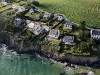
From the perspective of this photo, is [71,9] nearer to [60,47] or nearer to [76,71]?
[60,47]

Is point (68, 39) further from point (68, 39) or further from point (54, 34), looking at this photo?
point (54, 34)

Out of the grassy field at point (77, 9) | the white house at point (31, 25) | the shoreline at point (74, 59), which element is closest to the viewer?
the shoreline at point (74, 59)

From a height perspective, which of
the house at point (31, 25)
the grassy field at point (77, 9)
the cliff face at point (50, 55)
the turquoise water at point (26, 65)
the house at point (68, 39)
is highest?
the grassy field at point (77, 9)

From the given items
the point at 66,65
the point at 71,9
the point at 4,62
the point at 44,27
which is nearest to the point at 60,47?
the point at 66,65

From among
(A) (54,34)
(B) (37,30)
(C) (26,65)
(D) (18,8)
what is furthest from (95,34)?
(D) (18,8)

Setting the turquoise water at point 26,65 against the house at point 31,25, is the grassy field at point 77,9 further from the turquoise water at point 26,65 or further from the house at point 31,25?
the turquoise water at point 26,65

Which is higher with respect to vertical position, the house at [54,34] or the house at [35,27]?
the house at [35,27]

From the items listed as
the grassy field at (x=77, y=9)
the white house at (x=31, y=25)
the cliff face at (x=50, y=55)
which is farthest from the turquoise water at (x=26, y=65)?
the grassy field at (x=77, y=9)
